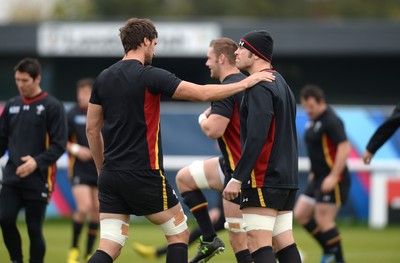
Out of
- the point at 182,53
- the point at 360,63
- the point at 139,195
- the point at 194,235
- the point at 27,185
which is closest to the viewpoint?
the point at 139,195

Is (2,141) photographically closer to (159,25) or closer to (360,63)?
(159,25)

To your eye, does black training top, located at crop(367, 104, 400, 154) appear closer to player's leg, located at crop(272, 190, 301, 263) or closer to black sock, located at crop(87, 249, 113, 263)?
player's leg, located at crop(272, 190, 301, 263)

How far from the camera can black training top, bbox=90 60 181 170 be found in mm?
7441

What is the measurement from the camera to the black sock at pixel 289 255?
7.77 m

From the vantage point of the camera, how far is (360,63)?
28.9m

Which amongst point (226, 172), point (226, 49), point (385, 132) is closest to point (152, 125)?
point (226, 172)

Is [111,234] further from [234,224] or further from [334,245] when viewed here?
[334,245]

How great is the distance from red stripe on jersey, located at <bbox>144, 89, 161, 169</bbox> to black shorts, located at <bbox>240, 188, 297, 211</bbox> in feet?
2.59

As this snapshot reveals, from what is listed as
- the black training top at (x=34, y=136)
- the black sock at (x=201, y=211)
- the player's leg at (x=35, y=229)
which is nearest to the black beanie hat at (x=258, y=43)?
the black sock at (x=201, y=211)

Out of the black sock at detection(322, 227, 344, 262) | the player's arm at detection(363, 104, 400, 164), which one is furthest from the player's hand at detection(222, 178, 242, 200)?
the black sock at detection(322, 227, 344, 262)

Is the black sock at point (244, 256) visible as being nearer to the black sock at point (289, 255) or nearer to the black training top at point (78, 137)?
the black sock at point (289, 255)

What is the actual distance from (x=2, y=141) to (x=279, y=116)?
3635mm

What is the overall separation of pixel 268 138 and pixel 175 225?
3.55 ft

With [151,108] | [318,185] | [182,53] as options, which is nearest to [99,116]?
[151,108]
